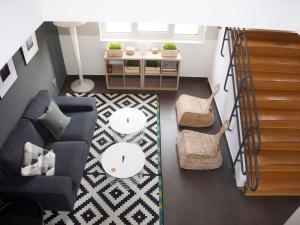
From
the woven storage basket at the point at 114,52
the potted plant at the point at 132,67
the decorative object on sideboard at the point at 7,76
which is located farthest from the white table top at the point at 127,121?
the decorative object on sideboard at the point at 7,76

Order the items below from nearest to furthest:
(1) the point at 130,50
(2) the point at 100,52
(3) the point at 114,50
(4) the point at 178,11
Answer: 1. (4) the point at 178,11
2. (3) the point at 114,50
3. (1) the point at 130,50
4. (2) the point at 100,52

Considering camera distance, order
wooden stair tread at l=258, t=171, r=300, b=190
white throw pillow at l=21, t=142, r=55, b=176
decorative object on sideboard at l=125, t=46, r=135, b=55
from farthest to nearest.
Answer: decorative object on sideboard at l=125, t=46, r=135, b=55 → wooden stair tread at l=258, t=171, r=300, b=190 → white throw pillow at l=21, t=142, r=55, b=176

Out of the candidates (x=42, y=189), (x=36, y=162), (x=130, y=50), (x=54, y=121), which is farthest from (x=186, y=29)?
(x=42, y=189)

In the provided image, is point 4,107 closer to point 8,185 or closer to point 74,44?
point 8,185

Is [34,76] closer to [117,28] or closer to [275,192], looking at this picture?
[117,28]

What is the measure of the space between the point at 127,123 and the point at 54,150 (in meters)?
1.27

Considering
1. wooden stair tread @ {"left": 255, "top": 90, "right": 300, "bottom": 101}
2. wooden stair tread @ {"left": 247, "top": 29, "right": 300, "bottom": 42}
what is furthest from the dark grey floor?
wooden stair tread @ {"left": 247, "top": 29, "right": 300, "bottom": 42}

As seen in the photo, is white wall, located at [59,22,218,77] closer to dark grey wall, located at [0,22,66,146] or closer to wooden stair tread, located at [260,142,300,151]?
dark grey wall, located at [0,22,66,146]

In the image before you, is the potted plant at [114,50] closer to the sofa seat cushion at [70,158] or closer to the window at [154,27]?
the window at [154,27]

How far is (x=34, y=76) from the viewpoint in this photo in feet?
14.4

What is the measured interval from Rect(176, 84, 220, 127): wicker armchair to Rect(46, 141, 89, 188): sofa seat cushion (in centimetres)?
188

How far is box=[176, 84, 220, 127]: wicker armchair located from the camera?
481 cm

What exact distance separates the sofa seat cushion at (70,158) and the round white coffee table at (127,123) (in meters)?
0.66

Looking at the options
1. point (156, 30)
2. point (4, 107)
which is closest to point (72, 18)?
point (4, 107)
